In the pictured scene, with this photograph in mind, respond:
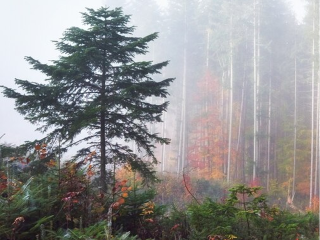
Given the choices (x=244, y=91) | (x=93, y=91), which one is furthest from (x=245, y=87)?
(x=93, y=91)

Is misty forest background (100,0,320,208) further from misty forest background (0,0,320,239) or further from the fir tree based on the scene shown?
the fir tree

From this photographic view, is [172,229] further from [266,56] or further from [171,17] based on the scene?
[171,17]

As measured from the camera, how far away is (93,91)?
8.38 meters

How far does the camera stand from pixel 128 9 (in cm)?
3478

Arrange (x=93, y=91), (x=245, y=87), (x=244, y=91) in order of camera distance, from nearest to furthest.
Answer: (x=93, y=91), (x=244, y=91), (x=245, y=87)

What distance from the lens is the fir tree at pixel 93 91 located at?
753 centimetres

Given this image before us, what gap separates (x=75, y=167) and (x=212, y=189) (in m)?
15.9

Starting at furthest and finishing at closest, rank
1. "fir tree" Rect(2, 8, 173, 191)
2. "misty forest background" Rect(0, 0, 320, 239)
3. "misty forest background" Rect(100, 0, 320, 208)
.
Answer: "misty forest background" Rect(100, 0, 320, 208) < "misty forest background" Rect(0, 0, 320, 239) < "fir tree" Rect(2, 8, 173, 191)

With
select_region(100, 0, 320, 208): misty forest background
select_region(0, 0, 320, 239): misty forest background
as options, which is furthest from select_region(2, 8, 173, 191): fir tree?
select_region(100, 0, 320, 208): misty forest background

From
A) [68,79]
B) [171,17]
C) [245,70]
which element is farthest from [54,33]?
[68,79]

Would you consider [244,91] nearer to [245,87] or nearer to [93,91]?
[245,87]

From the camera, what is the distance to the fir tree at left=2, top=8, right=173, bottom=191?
753cm

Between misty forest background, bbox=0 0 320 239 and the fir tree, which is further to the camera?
misty forest background, bbox=0 0 320 239

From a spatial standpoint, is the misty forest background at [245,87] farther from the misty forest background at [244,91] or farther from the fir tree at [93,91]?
the fir tree at [93,91]
